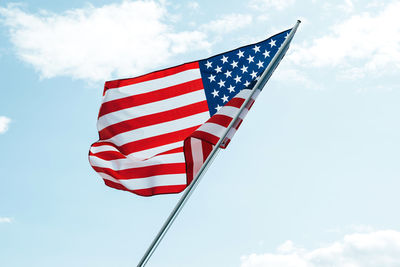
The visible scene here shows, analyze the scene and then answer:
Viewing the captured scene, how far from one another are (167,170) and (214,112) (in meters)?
2.25

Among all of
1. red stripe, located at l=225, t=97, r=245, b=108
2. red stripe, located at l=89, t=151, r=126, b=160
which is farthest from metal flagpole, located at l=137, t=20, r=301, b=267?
red stripe, located at l=89, t=151, r=126, b=160

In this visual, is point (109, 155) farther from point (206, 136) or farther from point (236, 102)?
point (236, 102)

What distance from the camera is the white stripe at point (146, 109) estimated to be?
15383 mm

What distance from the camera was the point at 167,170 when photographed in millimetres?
14273

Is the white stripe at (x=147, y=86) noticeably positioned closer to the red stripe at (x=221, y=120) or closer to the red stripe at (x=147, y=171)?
the red stripe at (x=221, y=120)

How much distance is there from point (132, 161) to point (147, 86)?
2.37m

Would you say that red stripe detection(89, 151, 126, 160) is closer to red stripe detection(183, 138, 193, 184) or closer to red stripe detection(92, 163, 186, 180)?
red stripe detection(92, 163, 186, 180)

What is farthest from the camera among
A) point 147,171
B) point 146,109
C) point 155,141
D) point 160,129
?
point 146,109

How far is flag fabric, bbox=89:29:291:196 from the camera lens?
45.9ft

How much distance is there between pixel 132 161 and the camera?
14.8 meters

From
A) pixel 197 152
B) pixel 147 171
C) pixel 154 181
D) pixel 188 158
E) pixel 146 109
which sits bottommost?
pixel 154 181

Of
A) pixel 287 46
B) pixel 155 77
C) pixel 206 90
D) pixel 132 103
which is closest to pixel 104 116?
pixel 132 103

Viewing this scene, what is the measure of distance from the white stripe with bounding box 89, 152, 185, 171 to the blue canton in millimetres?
1816

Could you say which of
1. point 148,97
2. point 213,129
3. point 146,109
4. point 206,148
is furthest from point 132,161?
point 213,129
